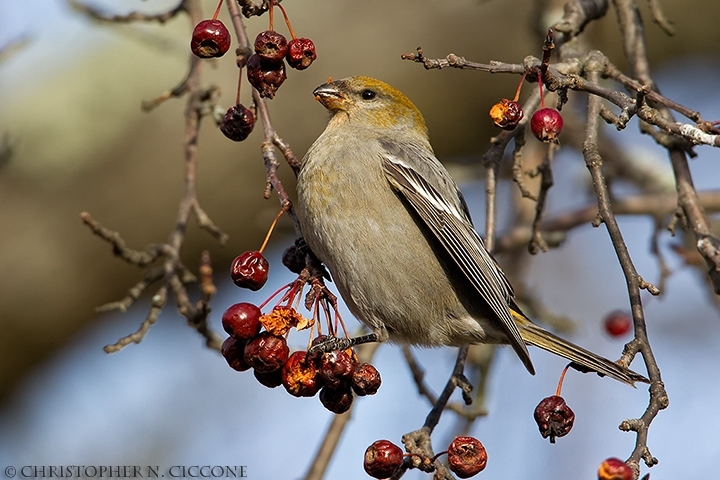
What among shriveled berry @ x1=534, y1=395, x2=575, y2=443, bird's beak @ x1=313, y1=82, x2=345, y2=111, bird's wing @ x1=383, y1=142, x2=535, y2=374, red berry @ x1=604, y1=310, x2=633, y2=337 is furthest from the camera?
red berry @ x1=604, y1=310, x2=633, y2=337

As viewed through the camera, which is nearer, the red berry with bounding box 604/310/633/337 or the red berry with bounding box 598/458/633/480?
the red berry with bounding box 598/458/633/480

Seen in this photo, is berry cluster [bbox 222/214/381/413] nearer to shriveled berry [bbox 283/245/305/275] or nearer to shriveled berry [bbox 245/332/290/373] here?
shriveled berry [bbox 245/332/290/373]

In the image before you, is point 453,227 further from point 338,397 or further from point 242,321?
point 242,321

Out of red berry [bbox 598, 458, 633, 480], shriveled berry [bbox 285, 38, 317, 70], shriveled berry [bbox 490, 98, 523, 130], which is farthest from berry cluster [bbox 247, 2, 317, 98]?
red berry [bbox 598, 458, 633, 480]

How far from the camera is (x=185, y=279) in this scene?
3.75 metres

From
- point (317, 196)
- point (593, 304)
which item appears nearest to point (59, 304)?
point (317, 196)

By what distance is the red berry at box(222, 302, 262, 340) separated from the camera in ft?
9.05

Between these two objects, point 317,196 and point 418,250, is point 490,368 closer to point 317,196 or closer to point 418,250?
point 418,250

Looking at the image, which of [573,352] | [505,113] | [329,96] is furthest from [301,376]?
[329,96]

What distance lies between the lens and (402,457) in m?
2.79

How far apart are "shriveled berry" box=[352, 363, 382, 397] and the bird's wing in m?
0.82

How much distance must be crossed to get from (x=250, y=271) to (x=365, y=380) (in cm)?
53

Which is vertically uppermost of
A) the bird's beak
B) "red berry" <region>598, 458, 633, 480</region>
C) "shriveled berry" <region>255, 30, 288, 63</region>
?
the bird's beak

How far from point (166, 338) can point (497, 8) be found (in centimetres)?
342
